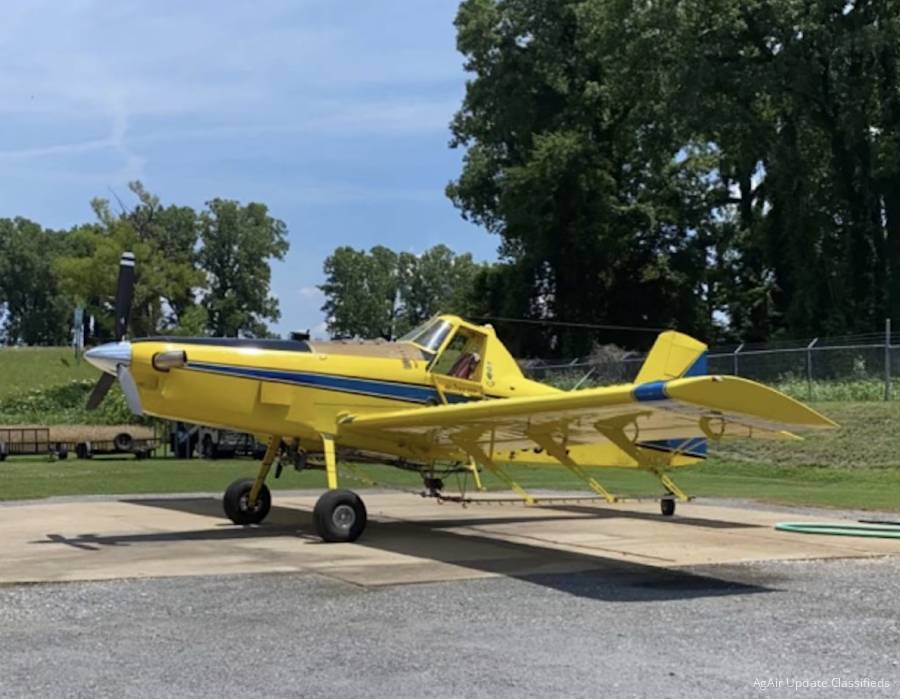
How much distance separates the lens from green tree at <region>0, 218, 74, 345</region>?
13650 cm

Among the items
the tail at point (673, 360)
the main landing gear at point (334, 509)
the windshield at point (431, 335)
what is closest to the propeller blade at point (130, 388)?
the main landing gear at point (334, 509)

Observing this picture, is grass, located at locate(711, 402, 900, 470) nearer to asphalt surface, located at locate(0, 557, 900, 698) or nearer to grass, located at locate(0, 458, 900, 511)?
grass, located at locate(0, 458, 900, 511)

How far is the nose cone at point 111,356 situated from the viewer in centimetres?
1202

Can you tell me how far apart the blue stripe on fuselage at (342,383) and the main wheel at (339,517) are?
1585mm

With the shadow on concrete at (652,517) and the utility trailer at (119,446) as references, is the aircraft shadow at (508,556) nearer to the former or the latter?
the shadow on concrete at (652,517)

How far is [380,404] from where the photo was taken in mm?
13367

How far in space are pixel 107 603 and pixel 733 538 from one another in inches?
326

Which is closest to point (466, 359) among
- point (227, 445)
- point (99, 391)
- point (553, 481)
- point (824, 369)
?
point (99, 391)

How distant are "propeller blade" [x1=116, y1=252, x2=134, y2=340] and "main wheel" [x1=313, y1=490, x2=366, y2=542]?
402 centimetres

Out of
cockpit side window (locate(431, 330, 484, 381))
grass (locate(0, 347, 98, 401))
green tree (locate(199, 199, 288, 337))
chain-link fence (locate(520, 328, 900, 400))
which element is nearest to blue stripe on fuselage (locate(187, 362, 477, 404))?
cockpit side window (locate(431, 330, 484, 381))

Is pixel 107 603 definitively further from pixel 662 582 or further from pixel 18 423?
pixel 18 423

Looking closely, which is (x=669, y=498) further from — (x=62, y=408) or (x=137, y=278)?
(x=137, y=278)

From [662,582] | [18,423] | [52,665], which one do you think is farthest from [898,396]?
[18,423]

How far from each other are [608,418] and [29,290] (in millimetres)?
142947
